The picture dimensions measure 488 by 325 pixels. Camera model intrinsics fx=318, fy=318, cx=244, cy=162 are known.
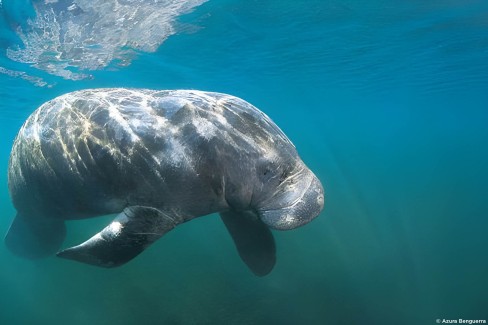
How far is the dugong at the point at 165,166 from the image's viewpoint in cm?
318

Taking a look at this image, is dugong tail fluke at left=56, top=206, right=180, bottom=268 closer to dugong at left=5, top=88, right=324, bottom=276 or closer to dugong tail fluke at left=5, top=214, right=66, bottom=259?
dugong at left=5, top=88, right=324, bottom=276

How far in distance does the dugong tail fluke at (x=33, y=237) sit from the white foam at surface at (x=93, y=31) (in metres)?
7.47

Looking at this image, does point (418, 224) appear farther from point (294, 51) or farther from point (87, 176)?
point (87, 176)

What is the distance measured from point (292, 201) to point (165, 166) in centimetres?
131

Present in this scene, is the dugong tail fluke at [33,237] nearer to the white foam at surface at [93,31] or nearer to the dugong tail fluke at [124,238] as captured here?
the dugong tail fluke at [124,238]

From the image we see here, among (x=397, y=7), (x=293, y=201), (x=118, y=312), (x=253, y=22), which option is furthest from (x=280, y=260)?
(x=397, y=7)

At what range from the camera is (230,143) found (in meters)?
3.22

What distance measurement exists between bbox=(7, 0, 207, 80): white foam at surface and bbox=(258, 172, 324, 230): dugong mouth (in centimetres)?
1079

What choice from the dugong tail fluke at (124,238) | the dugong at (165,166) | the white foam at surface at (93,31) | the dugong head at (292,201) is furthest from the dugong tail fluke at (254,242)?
the white foam at surface at (93,31)

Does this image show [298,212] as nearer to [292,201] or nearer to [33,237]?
[292,201]

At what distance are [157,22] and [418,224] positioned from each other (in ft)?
45.1

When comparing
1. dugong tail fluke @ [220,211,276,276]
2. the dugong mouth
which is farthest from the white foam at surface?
the dugong mouth

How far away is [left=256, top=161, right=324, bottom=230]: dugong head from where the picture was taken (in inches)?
122

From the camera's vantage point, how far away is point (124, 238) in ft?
10.5
